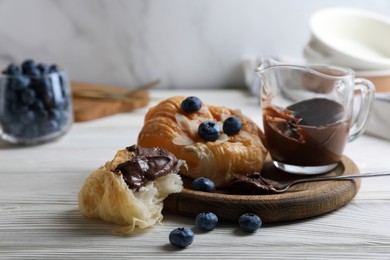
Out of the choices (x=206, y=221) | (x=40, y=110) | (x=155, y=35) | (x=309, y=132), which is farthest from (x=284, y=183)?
(x=155, y=35)

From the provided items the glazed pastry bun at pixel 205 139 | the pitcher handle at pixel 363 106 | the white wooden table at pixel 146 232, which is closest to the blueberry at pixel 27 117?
the white wooden table at pixel 146 232

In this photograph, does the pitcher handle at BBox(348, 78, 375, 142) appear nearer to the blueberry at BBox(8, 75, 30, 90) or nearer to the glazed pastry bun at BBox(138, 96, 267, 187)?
the glazed pastry bun at BBox(138, 96, 267, 187)

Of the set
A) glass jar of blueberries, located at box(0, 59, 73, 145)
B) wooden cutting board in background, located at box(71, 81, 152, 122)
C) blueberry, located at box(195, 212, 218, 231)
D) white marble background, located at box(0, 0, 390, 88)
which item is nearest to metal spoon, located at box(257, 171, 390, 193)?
A: blueberry, located at box(195, 212, 218, 231)

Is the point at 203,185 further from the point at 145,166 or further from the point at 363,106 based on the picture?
the point at 363,106

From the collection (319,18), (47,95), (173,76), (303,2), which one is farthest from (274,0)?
(47,95)

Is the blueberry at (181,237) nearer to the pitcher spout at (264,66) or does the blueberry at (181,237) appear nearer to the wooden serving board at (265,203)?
the wooden serving board at (265,203)

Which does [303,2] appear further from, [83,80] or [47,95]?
[47,95]

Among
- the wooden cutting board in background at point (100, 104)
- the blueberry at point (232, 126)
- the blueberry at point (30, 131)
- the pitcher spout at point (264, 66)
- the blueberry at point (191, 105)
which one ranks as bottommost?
the wooden cutting board in background at point (100, 104)
